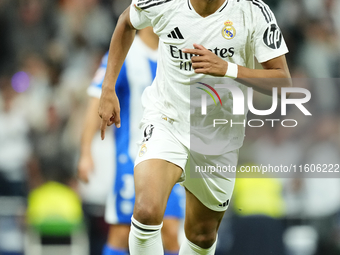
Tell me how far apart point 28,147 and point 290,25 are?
3834 mm

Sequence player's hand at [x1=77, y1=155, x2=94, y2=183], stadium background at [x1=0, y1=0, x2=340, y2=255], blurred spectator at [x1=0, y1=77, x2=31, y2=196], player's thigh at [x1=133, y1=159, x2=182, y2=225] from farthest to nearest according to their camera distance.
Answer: blurred spectator at [x1=0, y1=77, x2=31, y2=196], stadium background at [x1=0, y1=0, x2=340, y2=255], player's hand at [x1=77, y1=155, x2=94, y2=183], player's thigh at [x1=133, y1=159, x2=182, y2=225]

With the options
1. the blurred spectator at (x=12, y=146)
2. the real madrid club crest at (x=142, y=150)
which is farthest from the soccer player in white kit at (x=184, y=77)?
the blurred spectator at (x=12, y=146)

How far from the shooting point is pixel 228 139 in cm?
317

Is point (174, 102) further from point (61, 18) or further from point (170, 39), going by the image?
point (61, 18)

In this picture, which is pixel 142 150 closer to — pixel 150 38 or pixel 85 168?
pixel 85 168

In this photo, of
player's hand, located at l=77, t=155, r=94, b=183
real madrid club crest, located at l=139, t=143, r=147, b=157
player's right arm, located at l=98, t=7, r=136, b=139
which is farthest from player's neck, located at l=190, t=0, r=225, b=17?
player's hand, located at l=77, t=155, r=94, b=183

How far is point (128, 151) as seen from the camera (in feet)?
13.1

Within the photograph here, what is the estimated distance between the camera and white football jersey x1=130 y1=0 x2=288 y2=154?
283 cm

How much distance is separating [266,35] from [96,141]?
2.91m

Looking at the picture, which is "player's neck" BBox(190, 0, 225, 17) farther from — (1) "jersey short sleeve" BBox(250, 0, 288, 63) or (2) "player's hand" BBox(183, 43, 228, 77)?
(2) "player's hand" BBox(183, 43, 228, 77)

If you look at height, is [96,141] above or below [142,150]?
below

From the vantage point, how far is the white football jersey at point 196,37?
2828 mm

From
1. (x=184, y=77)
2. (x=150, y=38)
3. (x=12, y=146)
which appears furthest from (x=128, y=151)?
(x=12, y=146)

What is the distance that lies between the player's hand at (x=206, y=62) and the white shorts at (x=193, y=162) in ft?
1.68
